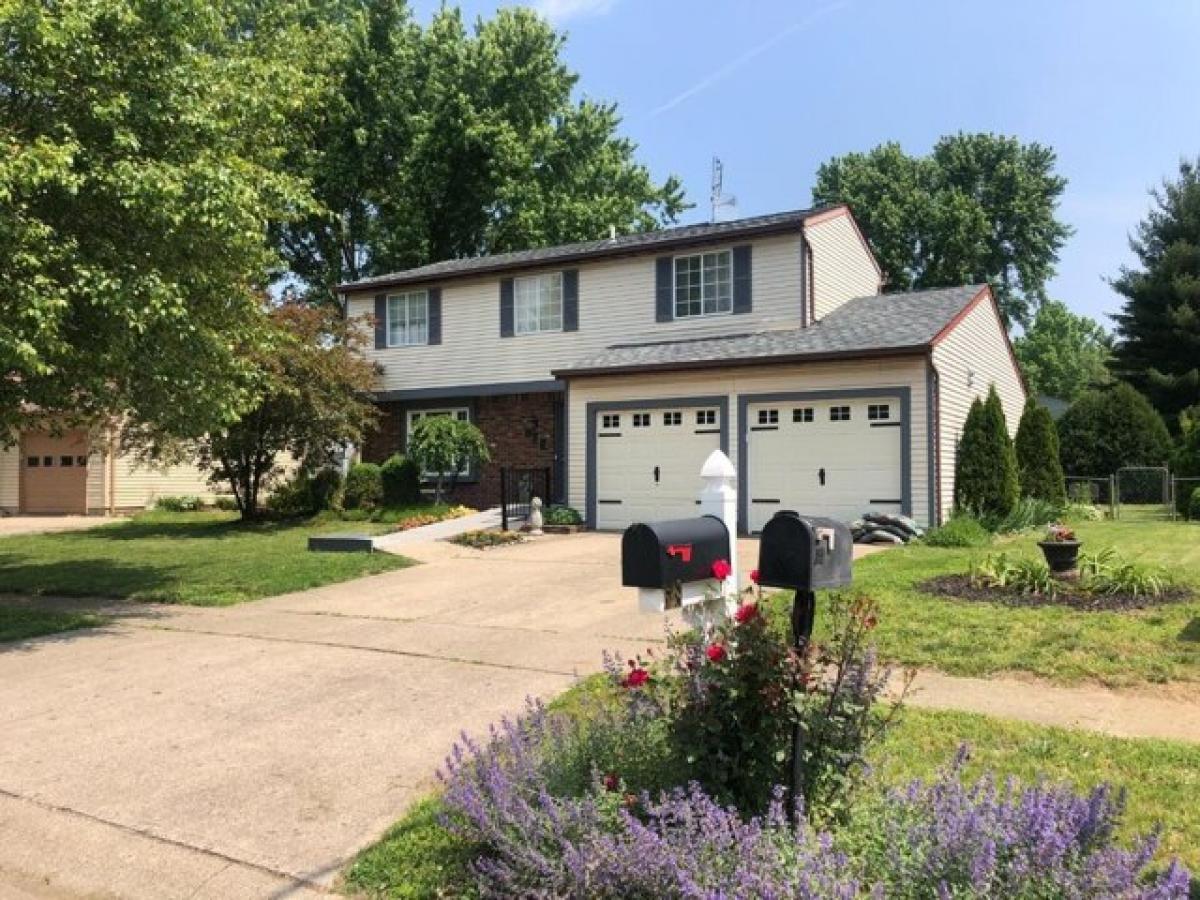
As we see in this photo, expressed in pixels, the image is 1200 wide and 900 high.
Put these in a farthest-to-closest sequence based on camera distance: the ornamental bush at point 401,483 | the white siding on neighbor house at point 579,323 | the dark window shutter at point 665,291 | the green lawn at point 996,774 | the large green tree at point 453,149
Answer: the large green tree at point 453,149 < the ornamental bush at point 401,483 < the dark window shutter at point 665,291 < the white siding on neighbor house at point 579,323 < the green lawn at point 996,774

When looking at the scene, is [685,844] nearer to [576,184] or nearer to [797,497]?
[797,497]

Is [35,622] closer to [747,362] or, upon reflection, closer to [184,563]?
[184,563]

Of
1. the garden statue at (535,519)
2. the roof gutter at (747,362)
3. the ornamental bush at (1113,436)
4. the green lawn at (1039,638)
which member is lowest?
the green lawn at (1039,638)

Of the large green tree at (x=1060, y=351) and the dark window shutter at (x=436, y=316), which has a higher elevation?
the large green tree at (x=1060, y=351)

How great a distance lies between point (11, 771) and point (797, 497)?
1266 cm

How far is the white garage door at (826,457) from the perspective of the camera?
14945 millimetres

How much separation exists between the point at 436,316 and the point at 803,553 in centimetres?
Result: 1942

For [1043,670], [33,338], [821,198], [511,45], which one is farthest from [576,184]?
[1043,670]

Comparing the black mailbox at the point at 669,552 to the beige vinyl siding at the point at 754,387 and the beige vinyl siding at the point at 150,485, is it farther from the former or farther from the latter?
the beige vinyl siding at the point at 150,485

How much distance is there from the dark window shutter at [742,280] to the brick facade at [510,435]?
14.7ft

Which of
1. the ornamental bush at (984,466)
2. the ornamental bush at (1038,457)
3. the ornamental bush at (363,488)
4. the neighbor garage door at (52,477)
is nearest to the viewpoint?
the ornamental bush at (984,466)

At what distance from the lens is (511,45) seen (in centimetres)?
3306

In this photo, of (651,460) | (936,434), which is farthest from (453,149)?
(936,434)

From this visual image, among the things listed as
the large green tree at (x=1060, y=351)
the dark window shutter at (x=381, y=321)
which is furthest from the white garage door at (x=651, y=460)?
the large green tree at (x=1060, y=351)
